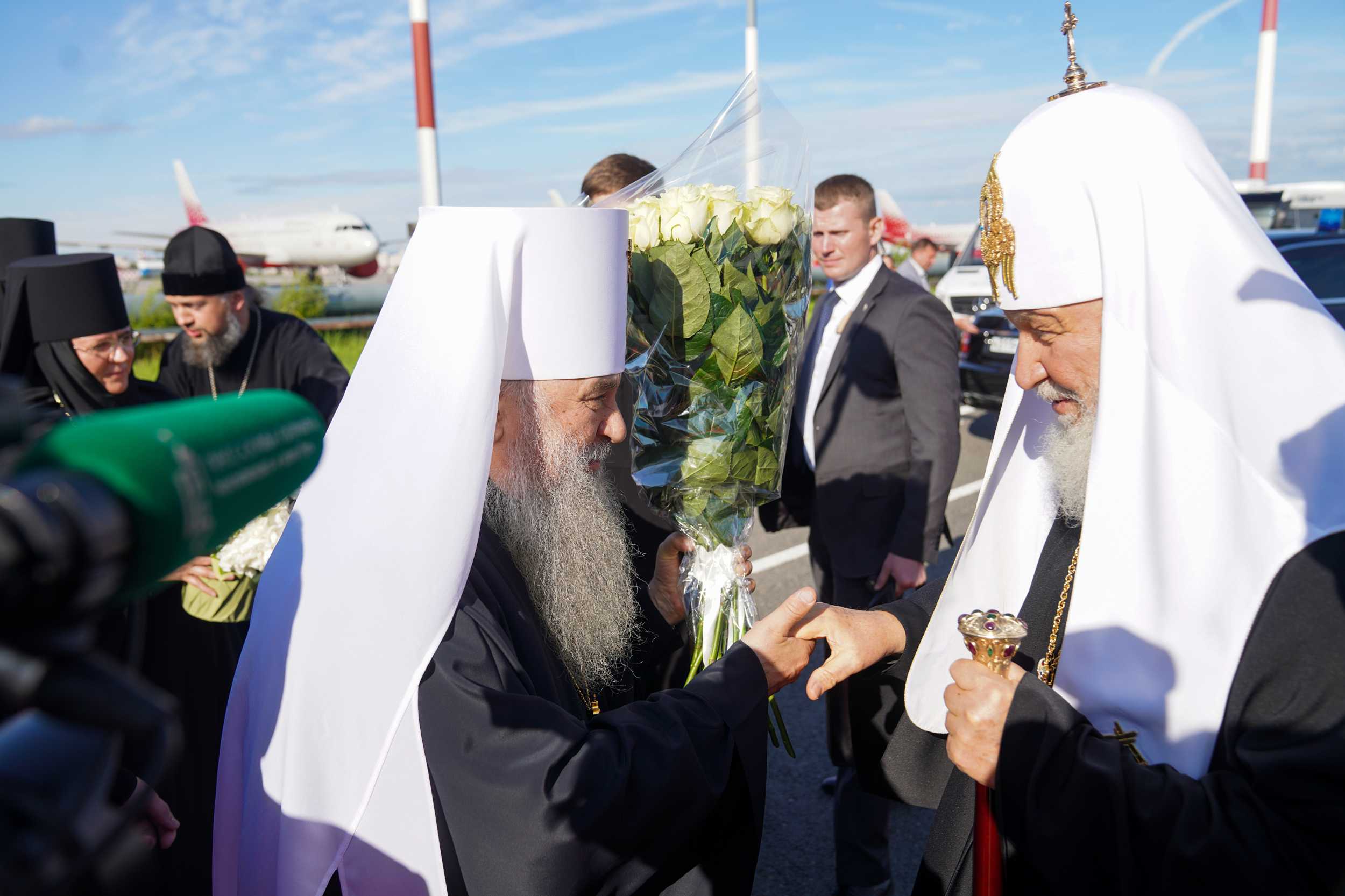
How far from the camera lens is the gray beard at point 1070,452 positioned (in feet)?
6.51

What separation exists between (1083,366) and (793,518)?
9.02ft

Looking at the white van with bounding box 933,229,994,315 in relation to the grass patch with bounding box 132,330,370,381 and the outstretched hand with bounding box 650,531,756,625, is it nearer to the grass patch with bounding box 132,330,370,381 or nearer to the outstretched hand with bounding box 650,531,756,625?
the grass patch with bounding box 132,330,370,381

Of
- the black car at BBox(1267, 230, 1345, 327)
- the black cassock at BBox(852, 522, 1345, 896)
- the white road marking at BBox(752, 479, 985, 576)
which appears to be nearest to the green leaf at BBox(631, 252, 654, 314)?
the black cassock at BBox(852, 522, 1345, 896)

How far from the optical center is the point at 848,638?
2.30m

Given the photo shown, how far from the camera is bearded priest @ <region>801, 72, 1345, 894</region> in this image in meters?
1.40

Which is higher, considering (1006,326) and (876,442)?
(1006,326)

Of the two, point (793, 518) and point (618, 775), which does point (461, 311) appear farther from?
point (793, 518)

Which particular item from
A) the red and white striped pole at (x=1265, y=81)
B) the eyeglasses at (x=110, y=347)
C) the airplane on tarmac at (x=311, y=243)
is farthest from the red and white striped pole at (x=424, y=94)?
the airplane on tarmac at (x=311, y=243)

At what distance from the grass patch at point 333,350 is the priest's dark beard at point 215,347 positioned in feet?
15.6

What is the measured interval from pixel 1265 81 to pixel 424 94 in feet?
45.1

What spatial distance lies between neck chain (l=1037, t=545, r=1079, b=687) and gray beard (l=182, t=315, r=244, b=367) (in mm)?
4239

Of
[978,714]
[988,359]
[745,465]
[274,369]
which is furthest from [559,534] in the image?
[988,359]

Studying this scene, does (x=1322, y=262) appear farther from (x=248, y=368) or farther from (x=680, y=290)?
(x=248, y=368)

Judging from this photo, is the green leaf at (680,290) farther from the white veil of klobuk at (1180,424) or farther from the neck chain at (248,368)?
the neck chain at (248,368)
